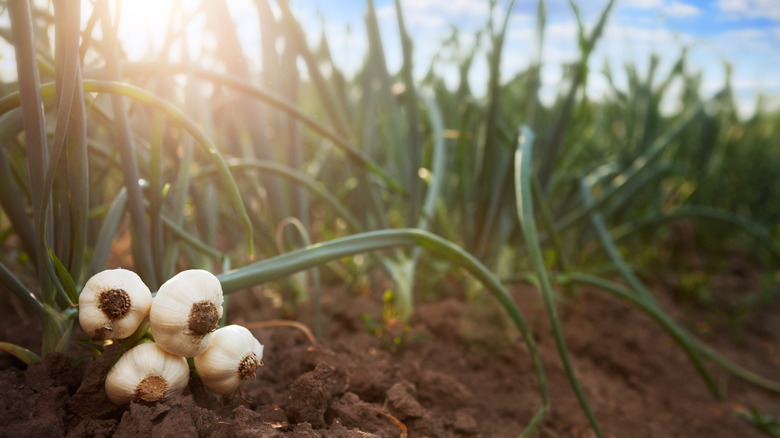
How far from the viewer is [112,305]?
1.77ft

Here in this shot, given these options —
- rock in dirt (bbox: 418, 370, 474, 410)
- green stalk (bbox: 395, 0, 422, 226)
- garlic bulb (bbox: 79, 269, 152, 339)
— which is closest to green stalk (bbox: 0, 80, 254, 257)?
garlic bulb (bbox: 79, 269, 152, 339)

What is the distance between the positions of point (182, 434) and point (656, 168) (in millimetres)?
1545

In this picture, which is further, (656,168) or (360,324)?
(656,168)

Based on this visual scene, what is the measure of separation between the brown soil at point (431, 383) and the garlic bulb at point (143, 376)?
0.02 metres

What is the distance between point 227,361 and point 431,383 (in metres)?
0.37

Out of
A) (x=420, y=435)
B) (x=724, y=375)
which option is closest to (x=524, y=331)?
(x=420, y=435)

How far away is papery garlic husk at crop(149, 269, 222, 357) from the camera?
536 millimetres

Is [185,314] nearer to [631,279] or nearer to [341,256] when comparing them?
[341,256]

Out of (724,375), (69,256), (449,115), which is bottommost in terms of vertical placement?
(724,375)

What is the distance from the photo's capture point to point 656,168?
5.38 feet

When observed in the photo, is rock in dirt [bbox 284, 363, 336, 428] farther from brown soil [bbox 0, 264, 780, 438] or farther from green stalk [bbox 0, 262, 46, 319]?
green stalk [bbox 0, 262, 46, 319]

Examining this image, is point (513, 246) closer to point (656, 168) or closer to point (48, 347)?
point (656, 168)

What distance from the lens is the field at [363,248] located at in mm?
595

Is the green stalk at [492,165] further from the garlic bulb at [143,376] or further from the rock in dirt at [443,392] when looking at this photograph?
the garlic bulb at [143,376]
